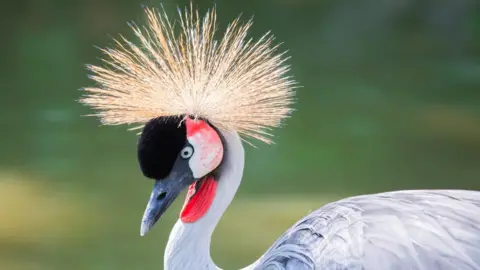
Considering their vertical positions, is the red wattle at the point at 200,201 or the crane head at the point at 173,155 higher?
the crane head at the point at 173,155

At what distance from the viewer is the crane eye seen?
1432mm

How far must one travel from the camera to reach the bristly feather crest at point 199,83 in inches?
58.7

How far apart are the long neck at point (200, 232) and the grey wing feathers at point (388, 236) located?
110 millimetres

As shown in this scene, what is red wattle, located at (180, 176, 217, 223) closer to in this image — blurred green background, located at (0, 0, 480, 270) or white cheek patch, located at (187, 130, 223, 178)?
white cheek patch, located at (187, 130, 223, 178)

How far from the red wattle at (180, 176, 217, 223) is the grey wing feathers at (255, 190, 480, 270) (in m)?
0.14

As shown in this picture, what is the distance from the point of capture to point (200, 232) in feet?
4.95

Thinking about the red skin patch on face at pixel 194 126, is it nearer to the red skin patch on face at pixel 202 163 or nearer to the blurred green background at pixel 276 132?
the red skin patch on face at pixel 202 163

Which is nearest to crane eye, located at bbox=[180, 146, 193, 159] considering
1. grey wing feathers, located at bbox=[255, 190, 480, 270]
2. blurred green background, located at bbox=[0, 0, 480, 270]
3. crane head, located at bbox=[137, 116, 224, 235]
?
crane head, located at bbox=[137, 116, 224, 235]

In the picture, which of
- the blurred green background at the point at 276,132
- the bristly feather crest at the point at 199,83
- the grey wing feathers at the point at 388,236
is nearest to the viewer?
the grey wing feathers at the point at 388,236

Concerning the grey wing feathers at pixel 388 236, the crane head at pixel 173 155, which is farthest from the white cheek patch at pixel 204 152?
the grey wing feathers at pixel 388 236

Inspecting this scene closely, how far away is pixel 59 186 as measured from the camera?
9.37 feet

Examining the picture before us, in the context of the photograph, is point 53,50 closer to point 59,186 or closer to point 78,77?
point 78,77

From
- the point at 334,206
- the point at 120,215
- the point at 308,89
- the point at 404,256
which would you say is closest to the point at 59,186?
the point at 120,215

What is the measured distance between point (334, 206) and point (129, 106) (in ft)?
1.33
